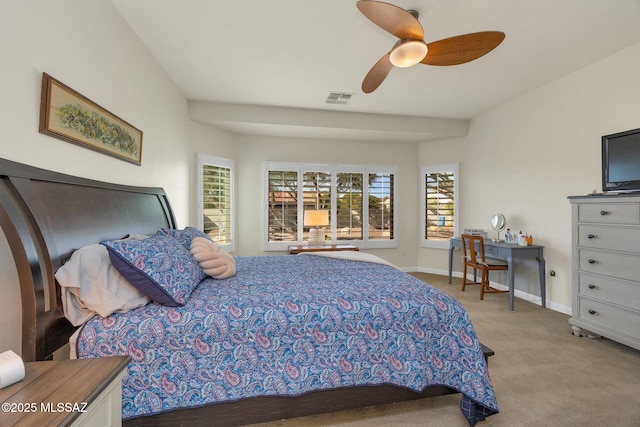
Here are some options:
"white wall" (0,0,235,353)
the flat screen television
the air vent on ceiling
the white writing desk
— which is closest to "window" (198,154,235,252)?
"white wall" (0,0,235,353)

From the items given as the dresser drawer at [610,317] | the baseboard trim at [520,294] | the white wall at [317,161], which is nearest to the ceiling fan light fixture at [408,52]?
the dresser drawer at [610,317]

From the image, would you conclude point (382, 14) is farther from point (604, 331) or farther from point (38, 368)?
point (604, 331)

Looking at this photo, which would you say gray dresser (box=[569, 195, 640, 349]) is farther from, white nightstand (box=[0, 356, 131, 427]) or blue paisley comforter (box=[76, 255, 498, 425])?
white nightstand (box=[0, 356, 131, 427])

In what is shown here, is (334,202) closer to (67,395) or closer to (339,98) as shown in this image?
(339,98)

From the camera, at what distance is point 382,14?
184cm

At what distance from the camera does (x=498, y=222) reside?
416 centimetres

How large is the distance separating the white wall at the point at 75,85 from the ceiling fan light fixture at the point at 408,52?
81.8 inches

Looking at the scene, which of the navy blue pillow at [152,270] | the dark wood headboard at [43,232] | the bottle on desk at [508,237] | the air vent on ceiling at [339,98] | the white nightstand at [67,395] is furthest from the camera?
the bottle on desk at [508,237]

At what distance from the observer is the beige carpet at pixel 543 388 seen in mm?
1693

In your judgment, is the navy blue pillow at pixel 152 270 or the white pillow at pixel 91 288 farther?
the navy blue pillow at pixel 152 270

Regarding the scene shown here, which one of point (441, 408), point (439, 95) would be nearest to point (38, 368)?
point (441, 408)

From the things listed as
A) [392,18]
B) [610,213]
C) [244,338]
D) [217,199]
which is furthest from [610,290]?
[217,199]

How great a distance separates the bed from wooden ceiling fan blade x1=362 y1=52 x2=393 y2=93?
176 cm

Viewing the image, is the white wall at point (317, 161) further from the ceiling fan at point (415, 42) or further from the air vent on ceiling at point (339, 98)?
the ceiling fan at point (415, 42)
